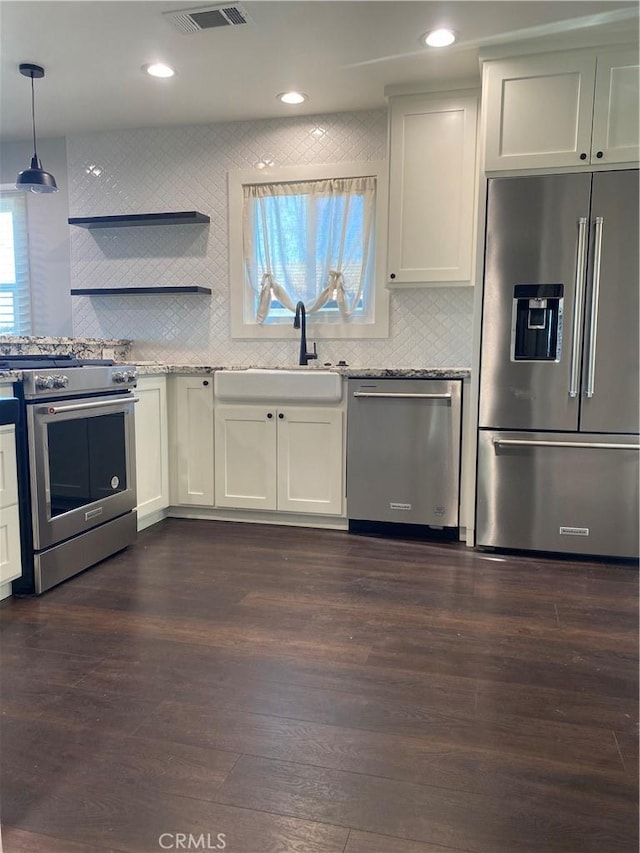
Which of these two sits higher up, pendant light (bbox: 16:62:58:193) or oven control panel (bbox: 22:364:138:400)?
pendant light (bbox: 16:62:58:193)

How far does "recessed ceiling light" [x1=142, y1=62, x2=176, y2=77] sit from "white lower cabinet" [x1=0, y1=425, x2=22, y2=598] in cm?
199

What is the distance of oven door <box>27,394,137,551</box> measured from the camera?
2.37 metres

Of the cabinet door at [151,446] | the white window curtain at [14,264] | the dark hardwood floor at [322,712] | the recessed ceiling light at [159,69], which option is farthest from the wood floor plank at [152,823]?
the white window curtain at [14,264]

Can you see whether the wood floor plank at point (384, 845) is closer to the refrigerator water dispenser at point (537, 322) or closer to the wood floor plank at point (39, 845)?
the wood floor plank at point (39, 845)

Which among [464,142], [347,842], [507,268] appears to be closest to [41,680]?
[347,842]

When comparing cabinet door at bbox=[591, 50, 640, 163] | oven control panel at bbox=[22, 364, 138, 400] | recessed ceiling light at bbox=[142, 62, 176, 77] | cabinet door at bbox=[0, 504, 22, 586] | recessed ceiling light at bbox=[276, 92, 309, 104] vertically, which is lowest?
cabinet door at bbox=[0, 504, 22, 586]

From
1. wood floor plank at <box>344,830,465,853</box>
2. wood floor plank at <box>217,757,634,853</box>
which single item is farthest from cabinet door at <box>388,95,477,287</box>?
wood floor plank at <box>344,830,465,853</box>

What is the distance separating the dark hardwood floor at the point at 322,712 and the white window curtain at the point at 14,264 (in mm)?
2450

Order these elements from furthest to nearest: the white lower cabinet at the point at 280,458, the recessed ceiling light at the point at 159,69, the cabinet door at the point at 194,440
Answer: the cabinet door at the point at 194,440, the white lower cabinet at the point at 280,458, the recessed ceiling light at the point at 159,69

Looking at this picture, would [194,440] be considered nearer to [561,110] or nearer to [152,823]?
[152,823]

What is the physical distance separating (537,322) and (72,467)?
2.26 meters

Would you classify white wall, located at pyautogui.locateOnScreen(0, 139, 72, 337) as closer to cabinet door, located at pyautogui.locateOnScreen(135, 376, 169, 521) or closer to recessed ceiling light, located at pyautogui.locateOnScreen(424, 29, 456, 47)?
cabinet door, located at pyautogui.locateOnScreen(135, 376, 169, 521)

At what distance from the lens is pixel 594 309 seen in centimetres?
278

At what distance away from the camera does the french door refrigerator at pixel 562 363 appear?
275cm
